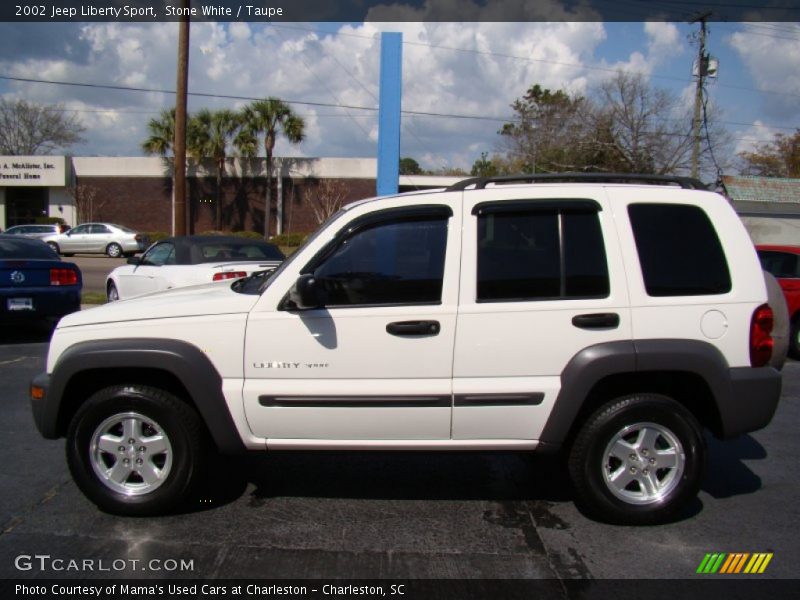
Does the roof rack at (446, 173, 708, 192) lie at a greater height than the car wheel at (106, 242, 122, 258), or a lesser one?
greater

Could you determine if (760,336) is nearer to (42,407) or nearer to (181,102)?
(42,407)

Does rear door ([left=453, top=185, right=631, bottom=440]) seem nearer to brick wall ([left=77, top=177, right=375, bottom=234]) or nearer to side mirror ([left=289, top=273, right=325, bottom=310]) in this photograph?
side mirror ([left=289, top=273, right=325, bottom=310])

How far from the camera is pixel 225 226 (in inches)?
1478

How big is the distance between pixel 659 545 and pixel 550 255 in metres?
1.70

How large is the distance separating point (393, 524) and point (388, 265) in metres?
1.50

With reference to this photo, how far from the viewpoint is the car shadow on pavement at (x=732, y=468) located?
4.54m

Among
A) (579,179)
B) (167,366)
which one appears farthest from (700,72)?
(167,366)

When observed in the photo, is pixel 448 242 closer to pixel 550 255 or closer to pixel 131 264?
pixel 550 255

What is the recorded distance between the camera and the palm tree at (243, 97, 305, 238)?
3506 centimetres

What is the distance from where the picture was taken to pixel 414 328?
144 inches

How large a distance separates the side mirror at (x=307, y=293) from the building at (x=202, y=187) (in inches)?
1291

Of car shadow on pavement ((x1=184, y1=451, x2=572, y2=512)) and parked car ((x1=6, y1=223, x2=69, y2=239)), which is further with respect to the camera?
parked car ((x1=6, y1=223, x2=69, y2=239))

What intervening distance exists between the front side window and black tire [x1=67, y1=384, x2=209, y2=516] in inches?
44.1

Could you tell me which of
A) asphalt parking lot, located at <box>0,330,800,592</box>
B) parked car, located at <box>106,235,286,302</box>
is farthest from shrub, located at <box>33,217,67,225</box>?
asphalt parking lot, located at <box>0,330,800,592</box>
